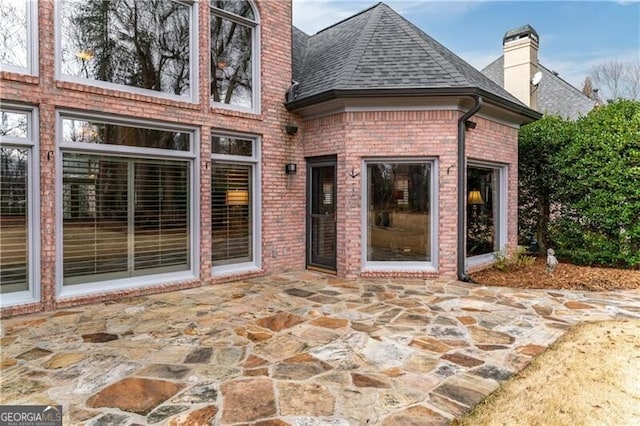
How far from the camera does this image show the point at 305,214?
7.55 m

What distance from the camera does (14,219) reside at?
4656 mm

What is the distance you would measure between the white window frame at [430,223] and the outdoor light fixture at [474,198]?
96cm

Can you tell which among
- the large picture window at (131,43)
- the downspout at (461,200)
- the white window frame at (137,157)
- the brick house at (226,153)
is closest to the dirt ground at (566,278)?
the downspout at (461,200)

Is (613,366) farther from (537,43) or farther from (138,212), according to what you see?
(537,43)

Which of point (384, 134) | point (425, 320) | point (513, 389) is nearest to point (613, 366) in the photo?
point (513, 389)

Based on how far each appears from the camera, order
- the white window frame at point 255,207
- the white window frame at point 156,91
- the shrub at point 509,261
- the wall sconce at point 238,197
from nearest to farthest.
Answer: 1. the white window frame at point 156,91
2. the wall sconce at point 238,197
3. the white window frame at point 255,207
4. the shrub at point 509,261

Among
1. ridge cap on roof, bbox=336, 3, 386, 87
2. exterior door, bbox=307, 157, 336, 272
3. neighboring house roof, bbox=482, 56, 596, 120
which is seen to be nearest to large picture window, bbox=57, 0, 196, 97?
ridge cap on roof, bbox=336, 3, 386, 87

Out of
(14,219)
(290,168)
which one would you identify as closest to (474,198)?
(290,168)

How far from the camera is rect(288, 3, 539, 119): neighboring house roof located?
20.4ft

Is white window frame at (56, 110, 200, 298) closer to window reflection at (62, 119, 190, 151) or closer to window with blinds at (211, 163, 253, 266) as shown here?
window reflection at (62, 119, 190, 151)

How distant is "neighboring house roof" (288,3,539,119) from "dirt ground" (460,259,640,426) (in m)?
4.01

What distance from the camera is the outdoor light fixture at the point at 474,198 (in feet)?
23.3

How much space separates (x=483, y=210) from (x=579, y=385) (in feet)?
16.4

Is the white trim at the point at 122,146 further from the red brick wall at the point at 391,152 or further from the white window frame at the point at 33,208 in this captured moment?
the red brick wall at the point at 391,152
